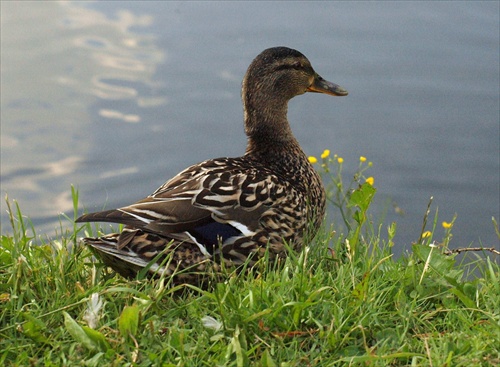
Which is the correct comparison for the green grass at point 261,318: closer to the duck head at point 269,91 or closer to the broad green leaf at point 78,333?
the broad green leaf at point 78,333

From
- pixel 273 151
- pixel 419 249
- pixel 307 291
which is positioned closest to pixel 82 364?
pixel 307 291

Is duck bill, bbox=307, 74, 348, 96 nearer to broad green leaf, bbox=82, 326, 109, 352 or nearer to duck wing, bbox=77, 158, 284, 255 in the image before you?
duck wing, bbox=77, 158, 284, 255

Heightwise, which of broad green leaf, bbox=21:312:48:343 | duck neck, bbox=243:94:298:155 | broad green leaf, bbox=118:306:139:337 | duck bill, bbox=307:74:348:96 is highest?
duck bill, bbox=307:74:348:96

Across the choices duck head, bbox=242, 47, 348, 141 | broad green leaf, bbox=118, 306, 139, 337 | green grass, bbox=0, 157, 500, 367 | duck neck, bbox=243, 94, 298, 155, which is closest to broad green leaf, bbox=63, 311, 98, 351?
green grass, bbox=0, 157, 500, 367

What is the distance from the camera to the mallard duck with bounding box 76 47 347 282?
4.25 metres

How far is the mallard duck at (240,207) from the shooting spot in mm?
4254

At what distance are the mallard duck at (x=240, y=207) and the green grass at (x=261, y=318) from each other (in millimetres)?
203

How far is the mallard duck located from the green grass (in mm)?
203

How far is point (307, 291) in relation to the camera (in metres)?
3.71

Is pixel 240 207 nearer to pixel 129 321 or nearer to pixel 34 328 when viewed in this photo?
pixel 129 321

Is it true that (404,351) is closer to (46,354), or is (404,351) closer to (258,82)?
(46,354)

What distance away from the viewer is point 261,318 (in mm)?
3545

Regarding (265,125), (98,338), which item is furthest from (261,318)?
(265,125)

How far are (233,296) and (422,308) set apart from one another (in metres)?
0.89
